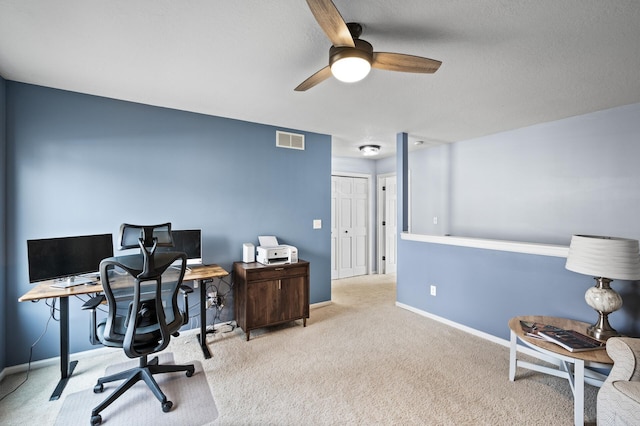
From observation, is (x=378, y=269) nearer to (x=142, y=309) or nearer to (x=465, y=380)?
(x=465, y=380)

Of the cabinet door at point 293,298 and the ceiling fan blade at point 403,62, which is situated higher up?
the ceiling fan blade at point 403,62

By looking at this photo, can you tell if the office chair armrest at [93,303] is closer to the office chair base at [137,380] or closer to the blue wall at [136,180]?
the office chair base at [137,380]

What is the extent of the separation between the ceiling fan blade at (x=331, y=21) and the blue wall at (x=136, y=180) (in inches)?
87.8

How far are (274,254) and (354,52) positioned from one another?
2299 millimetres

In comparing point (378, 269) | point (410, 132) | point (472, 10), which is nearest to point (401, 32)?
point (472, 10)

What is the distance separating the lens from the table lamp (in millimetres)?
1885

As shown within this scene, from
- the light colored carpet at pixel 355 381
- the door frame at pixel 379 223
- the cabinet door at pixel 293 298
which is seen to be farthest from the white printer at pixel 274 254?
the door frame at pixel 379 223

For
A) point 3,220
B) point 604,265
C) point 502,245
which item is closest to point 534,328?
point 604,265

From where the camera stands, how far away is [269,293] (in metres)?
3.19

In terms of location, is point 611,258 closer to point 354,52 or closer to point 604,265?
point 604,265

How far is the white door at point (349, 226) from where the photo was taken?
557cm

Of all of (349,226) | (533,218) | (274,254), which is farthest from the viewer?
(349,226)

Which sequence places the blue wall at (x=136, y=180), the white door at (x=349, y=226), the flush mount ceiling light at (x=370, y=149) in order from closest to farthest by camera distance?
the blue wall at (x=136, y=180) < the flush mount ceiling light at (x=370, y=149) < the white door at (x=349, y=226)

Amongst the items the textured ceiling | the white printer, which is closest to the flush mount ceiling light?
the textured ceiling
